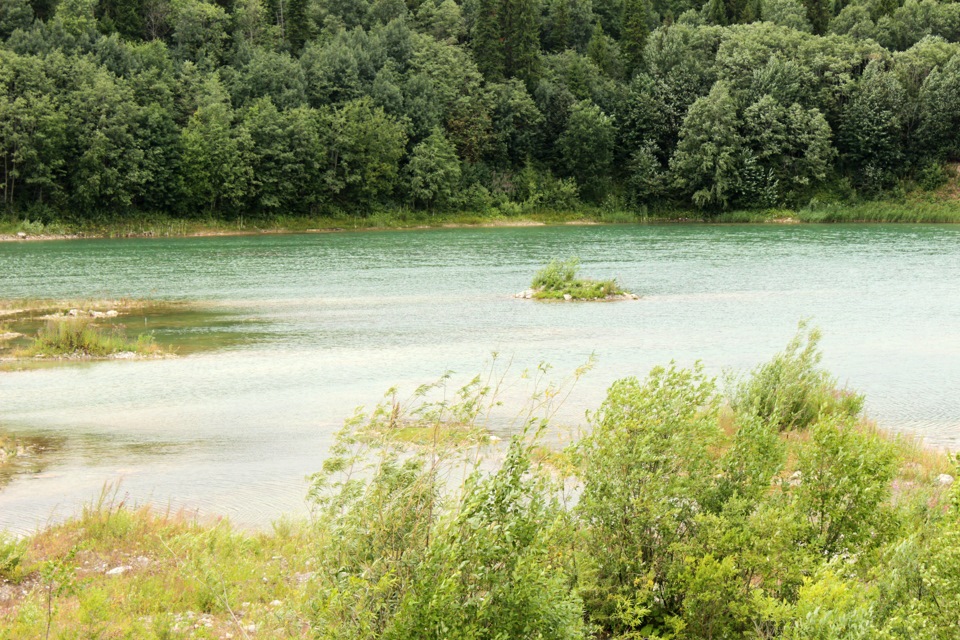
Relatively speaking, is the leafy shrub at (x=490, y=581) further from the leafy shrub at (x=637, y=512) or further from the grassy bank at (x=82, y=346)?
the grassy bank at (x=82, y=346)

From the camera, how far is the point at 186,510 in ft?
44.7

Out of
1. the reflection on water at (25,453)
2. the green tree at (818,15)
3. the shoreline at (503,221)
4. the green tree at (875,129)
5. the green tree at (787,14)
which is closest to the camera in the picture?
the reflection on water at (25,453)

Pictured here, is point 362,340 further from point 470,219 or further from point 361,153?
point 470,219

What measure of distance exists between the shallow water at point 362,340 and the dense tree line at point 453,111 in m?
26.4

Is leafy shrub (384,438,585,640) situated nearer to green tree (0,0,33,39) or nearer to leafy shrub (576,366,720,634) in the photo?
leafy shrub (576,366,720,634)

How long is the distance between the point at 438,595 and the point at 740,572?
3213 mm

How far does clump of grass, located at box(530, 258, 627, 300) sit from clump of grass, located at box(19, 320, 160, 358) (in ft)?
60.6

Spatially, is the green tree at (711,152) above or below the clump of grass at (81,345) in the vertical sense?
above

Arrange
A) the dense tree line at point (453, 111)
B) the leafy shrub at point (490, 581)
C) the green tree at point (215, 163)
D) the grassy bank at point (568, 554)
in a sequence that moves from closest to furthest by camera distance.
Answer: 1. the leafy shrub at point (490, 581)
2. the grassy bank at point (568, 554)
3. the dense tree line at point (453, 111)
4. the green tree at point (215, 163)

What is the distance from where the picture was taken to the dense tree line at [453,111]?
90.8 m

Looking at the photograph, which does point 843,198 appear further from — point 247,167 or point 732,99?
point 247,167

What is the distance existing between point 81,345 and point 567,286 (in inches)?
845

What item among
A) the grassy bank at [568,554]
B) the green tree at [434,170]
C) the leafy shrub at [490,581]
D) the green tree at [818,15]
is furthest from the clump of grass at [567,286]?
the green tree at [818,15]

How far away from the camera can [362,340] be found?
101 ft
